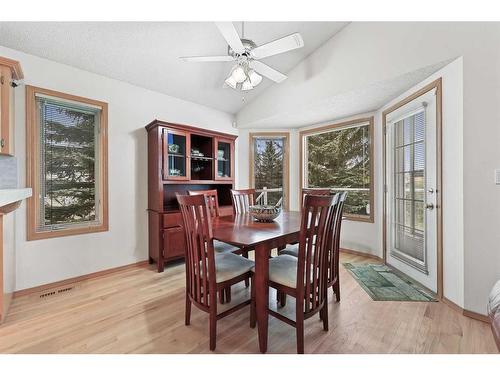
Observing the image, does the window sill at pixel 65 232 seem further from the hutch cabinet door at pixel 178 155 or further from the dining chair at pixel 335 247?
the dining chair at pixel 335 247

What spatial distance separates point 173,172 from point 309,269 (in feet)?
7.37

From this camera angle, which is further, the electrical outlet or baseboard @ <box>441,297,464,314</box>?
baseboard @ <box>441,297,464,314</box>

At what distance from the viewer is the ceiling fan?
5.52ft

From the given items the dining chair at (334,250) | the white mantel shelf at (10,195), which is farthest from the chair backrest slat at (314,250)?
the white mantel shelf at (10,195)

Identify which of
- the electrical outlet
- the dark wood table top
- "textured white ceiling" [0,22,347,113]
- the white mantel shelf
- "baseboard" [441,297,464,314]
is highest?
"textured white ceiling" [0,22,347,113]

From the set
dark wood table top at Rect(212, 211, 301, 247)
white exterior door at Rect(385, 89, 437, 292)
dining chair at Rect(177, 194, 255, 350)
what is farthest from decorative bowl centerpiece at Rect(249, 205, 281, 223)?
white exterior door at Rect(385, 89, 437, 292)

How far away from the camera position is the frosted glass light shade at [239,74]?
1978 mm

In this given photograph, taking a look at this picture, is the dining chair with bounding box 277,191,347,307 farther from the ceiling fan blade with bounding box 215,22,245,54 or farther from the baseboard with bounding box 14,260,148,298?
the baseboard with bounding box 14,260,148,298

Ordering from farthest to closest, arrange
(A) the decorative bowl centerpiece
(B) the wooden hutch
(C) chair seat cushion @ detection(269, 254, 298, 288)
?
(B) the wooden hutch → (A) the decorative bowl centerpiece → (C) chair seat cushion @ detection(269, 254, 298, 288)

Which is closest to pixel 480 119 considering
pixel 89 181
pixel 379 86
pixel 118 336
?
pixel 379 86

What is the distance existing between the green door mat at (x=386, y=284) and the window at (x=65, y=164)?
3054mm

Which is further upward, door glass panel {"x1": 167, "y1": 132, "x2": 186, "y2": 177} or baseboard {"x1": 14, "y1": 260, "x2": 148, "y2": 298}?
door glass panel {"x1": 167, "y1": 132, "x2": 186, "y2": 177}

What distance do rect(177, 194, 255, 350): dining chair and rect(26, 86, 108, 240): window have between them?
172 centimetres
